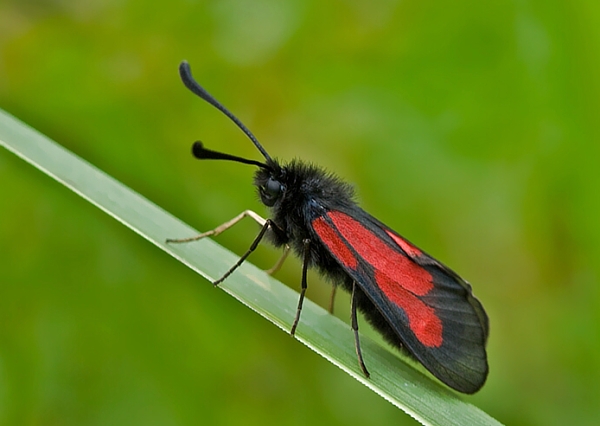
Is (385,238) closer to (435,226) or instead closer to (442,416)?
(442,416)

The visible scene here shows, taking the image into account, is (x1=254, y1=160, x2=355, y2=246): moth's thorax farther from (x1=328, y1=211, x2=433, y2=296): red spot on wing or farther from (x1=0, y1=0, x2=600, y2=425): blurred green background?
(x1=0, y1=0, x2=600, y2=425): blurred green background

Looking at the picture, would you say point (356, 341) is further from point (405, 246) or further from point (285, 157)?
point (285, 157)

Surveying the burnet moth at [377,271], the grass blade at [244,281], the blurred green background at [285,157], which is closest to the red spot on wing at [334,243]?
the burnet moth at [377,271]

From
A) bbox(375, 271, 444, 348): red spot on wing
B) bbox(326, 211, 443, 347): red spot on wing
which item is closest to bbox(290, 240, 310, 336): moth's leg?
bbox(326, 211, 443, 347): red spot on wing

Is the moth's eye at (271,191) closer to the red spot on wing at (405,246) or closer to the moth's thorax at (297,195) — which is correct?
the moth's thorax at (297,195)

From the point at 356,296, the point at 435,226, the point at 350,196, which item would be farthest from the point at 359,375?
the point at 435,226

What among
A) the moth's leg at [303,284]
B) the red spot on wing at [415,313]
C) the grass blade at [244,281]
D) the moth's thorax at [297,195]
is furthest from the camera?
the moth's thorax at [297,195]

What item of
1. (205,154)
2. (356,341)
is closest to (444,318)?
(356,341)
